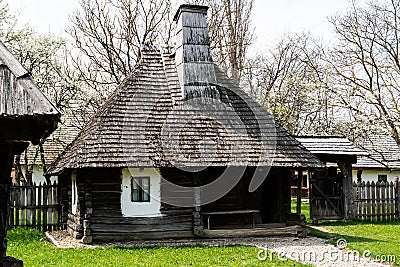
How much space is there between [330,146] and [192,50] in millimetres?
6151

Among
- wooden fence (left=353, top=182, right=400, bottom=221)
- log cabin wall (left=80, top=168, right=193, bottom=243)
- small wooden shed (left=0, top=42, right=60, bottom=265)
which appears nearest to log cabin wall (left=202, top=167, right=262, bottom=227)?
log cabin wall (left=80, top=168, right=193, bottom=243)

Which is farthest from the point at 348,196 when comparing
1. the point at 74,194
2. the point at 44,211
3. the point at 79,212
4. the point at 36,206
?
the point at 36,206

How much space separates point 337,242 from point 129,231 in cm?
537

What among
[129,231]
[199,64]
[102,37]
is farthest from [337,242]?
[102,37]

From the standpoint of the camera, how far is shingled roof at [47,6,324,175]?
1463 cm

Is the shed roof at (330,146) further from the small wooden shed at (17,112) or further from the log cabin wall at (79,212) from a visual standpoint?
the small wooden shed at (17,112)

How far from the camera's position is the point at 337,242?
14.1 m

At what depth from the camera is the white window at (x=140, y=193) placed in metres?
14.9

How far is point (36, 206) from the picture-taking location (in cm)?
1705

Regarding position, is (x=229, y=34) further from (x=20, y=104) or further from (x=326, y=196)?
(x=20, y=104)

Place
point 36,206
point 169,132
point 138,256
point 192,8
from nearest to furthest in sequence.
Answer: point 138,256 → point 169,132 → point 36,206 → point 192,8

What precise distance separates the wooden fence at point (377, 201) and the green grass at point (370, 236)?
897 mm

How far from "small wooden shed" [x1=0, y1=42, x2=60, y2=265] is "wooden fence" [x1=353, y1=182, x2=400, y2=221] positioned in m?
15.8

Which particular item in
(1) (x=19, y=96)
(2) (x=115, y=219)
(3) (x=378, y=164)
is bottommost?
(2) (x=115, y=219)
